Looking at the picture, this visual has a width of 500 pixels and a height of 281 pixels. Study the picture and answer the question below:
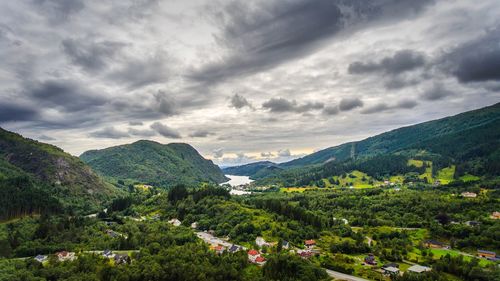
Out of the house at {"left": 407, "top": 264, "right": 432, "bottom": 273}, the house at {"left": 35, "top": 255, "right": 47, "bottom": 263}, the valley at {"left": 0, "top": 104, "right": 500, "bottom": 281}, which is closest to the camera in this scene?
the valley at {"left": 0, "top": 104, "right": 500, "bottom": 281}

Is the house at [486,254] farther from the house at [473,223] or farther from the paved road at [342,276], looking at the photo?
the paved road at [342,276]

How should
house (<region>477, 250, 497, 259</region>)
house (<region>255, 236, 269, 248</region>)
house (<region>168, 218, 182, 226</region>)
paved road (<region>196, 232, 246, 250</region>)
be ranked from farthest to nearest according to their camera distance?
house (<region>168, 218, 182, 226</region>)
paved road (<region>196, 232, 246, 250</region>)
house (<region>255, 236, 269, 248</region>)
house (<region>477, 250, 497, 259</region>)

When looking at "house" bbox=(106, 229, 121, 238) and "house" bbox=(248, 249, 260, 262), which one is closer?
"house" bbox=(248, 249, 260, 262)

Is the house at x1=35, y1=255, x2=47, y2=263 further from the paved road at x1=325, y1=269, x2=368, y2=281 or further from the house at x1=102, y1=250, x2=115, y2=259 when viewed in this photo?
the paved road at x1=325, y1=269, x2=368, y2=281

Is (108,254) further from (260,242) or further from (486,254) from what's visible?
(486,254)

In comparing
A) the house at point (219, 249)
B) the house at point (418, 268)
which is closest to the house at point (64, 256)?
the house at point (219, 249)

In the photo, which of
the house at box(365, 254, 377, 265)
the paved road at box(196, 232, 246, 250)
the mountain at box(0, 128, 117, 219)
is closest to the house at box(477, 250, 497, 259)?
the house at box(365, 254, 377, 265)

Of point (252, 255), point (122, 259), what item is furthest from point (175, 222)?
point (252, 255)
